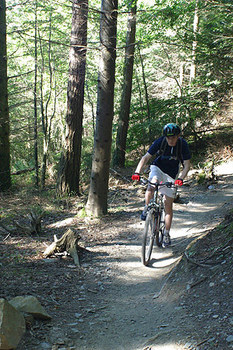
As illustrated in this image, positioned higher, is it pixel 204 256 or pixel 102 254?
pixel 204 256

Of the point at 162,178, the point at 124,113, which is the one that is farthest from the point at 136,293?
the point at 124,113

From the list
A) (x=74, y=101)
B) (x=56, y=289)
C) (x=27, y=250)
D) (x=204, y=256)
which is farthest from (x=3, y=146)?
(x=204, y=256)

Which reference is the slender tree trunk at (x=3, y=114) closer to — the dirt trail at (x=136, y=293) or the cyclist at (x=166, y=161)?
the dirt trail at (x=136, y=293)

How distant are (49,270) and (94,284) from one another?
0.76 metres

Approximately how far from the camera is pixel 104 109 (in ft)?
25.3

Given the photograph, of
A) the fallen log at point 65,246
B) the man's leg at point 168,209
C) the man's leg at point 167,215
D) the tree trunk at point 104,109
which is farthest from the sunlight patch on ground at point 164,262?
the tree trunk at point 104,109

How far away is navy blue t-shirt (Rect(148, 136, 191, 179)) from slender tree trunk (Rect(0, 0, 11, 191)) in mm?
6908

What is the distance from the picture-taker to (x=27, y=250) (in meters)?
5.86

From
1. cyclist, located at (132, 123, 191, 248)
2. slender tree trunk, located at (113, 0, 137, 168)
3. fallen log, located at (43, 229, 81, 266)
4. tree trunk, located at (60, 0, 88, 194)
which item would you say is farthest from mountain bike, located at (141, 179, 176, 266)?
slender tree trunk, located at (113, 0, 137, 168)

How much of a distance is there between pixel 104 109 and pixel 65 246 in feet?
12.1

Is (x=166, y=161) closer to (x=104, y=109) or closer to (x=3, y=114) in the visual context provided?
(x=104, y=109)

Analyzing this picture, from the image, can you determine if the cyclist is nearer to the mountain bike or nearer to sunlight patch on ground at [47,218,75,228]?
the mountain bike

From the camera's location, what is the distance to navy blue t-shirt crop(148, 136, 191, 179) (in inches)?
206

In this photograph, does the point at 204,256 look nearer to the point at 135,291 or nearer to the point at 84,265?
the point at 135,291
